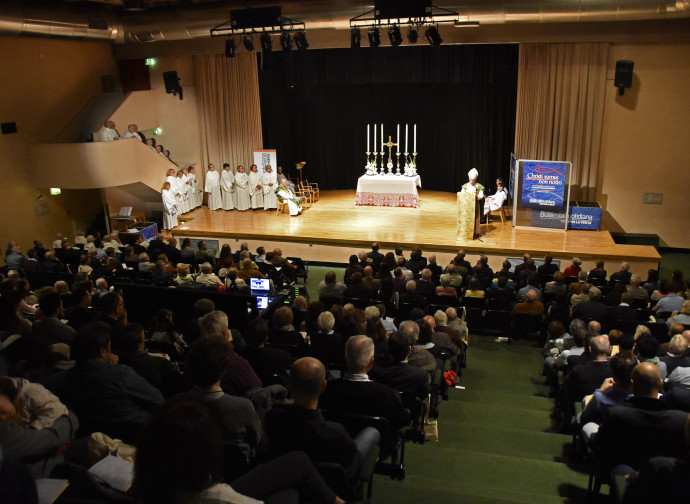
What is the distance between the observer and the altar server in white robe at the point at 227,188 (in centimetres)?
1454

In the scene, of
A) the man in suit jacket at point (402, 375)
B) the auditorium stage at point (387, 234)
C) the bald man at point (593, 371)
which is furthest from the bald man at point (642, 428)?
the auditorium stage at point (387, 234)

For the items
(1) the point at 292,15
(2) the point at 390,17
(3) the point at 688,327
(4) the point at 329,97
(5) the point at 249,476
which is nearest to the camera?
(5) the point at 249,476

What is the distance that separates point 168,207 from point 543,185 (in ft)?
25.2

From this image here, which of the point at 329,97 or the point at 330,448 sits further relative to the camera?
the point at 329,97

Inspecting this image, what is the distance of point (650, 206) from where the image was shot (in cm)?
1280

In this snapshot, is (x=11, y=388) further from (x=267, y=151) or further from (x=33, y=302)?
(x=267, y=151)

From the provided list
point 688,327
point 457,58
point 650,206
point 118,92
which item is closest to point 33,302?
point 688,327

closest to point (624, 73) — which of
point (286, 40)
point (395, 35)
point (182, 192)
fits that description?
point (395, 35)

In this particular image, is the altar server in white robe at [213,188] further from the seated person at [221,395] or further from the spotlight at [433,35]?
the seated person at [221,395]

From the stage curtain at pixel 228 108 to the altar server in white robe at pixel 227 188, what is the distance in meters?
0.79

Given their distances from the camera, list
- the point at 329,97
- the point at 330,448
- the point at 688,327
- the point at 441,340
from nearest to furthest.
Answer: the point at 330,448, the point at 441,340, the point at 688,327, the point at 329,97

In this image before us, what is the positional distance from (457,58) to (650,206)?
202 inches

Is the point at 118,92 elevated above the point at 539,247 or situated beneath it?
elevated above

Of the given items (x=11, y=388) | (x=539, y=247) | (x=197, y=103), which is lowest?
(x=539, y=247)
